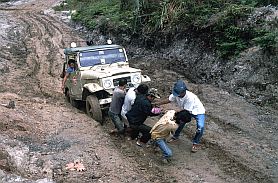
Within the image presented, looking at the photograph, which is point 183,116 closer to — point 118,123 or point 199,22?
point 118,123

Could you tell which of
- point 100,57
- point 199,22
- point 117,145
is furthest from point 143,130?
point 199,22

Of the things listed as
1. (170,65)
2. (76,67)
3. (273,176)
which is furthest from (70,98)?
(273,176)

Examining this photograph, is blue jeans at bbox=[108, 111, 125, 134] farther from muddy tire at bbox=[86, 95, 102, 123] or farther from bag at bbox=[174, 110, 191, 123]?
bag at bbox=[174, 110, 191, 123]

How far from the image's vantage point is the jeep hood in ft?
34.0

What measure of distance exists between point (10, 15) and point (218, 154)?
88.5 ft

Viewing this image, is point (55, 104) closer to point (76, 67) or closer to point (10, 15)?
point (76, 67)

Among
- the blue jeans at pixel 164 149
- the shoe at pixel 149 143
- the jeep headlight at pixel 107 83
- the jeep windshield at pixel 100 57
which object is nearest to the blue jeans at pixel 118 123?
the shoe at pixel 149 143

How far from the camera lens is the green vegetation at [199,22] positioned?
13.8 metres

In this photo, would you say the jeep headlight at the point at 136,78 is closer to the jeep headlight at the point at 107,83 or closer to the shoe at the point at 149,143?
the jeep headlight at the point at 107,83

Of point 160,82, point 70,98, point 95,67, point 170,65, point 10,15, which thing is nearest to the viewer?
point 95,67

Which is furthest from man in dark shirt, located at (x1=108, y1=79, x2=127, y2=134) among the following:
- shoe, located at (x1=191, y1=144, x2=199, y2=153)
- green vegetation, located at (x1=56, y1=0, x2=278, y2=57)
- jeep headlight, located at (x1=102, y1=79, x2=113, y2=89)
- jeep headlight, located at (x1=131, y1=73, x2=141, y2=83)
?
green vegetation, located at (x1=56, y1=0, x2=278, y2=57)

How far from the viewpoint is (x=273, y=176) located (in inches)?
298

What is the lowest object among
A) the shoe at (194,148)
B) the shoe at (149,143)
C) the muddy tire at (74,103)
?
the muddy tire at (74,103)

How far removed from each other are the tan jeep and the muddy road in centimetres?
49
